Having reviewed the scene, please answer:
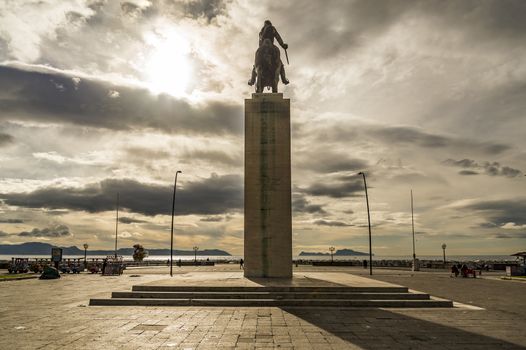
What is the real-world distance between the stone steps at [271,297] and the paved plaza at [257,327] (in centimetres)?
73

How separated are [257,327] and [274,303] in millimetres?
4760

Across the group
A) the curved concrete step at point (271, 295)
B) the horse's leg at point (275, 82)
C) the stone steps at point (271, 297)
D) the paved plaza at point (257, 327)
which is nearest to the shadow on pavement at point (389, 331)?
the paved plaza at point (257, 327)

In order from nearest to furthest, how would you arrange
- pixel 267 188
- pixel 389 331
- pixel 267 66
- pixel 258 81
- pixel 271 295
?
pixel 389 331, pixel 271 295, pixel 267 188, pixel 258 81, pixel 267 66

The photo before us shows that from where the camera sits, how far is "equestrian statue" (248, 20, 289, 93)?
88.0 feet

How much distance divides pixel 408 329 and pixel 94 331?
29.2 feet

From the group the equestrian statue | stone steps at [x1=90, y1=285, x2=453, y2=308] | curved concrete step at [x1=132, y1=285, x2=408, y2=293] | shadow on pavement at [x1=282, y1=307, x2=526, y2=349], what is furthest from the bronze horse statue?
shadow on pavement at [x1=282, y1=307, x2=526, y2=349]

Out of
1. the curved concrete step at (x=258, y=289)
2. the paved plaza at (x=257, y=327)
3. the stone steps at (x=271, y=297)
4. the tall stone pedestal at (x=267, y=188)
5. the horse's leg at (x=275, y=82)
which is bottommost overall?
the paved plaza at (x=257, y=327)

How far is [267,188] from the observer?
25000 millimetres

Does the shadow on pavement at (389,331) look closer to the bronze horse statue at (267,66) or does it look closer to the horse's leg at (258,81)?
the horse's leg at (258,81)

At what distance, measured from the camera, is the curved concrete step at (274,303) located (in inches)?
685

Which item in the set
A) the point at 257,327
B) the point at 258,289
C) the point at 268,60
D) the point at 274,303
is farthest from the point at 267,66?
the point at 257,327

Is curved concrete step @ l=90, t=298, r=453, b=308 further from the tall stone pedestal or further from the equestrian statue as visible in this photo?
the equestrian statue

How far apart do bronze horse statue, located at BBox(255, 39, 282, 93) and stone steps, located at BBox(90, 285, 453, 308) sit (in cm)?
1301

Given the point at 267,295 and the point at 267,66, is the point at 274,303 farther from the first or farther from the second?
the point at 267,66
